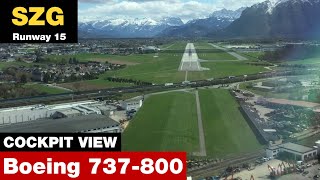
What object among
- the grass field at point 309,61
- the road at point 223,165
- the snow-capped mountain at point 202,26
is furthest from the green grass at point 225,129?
the snow-capped mountain at point 202,26

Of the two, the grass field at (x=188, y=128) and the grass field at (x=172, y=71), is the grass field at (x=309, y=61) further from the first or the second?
the grass field at (x=188, y=128)

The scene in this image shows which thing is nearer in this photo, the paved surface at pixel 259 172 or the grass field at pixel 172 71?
the paved surface at pixel 259 172

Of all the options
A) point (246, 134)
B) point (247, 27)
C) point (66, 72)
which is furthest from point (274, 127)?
point (247, 27)

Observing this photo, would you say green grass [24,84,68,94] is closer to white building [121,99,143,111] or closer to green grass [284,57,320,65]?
white building [121,99,143,111]

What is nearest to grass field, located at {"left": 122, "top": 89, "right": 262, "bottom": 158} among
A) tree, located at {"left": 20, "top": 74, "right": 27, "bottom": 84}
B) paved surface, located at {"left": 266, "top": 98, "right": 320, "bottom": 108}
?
paved surface, located at {"left": 266, "top": 98, "right": 320, "bottom": 108}

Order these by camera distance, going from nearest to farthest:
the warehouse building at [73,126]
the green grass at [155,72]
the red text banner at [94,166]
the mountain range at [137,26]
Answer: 1. the red text banner at [94,166]
2. the warehouse building at [73,126]
3. the green grass at [155,72]
4. the mountain range at [137,26]

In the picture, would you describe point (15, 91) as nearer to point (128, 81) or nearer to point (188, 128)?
point (128, 81)
